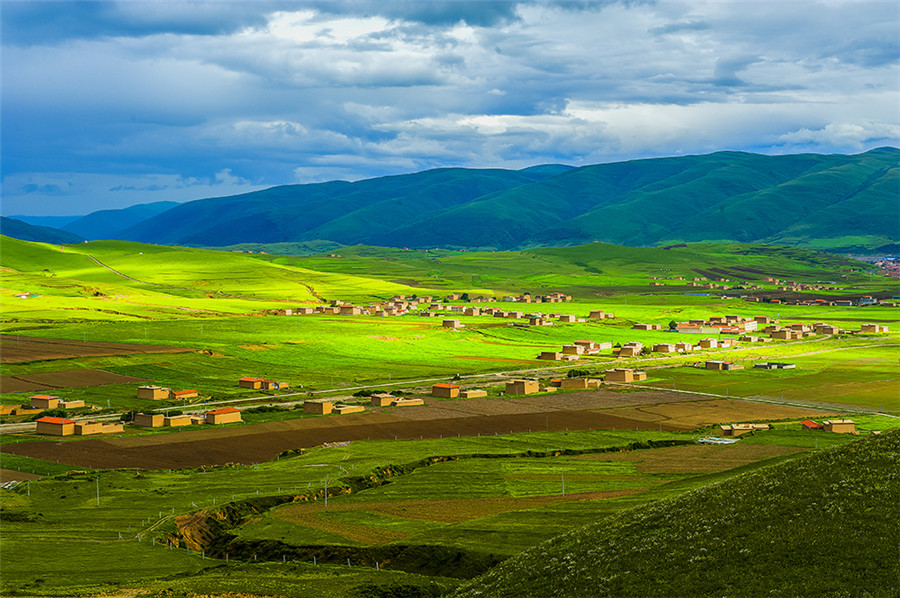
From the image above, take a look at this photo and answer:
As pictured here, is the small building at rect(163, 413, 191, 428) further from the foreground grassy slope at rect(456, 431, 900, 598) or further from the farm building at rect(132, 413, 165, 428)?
the foreground grassy slope at rect(456, 431, 900, 598)

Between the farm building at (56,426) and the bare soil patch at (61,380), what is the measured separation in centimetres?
2653

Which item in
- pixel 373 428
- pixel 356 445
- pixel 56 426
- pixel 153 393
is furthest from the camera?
pixel 153 393

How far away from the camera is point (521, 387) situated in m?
128

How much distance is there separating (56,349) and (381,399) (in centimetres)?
6755

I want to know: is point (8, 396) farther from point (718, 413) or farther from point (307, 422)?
point (718, 413)

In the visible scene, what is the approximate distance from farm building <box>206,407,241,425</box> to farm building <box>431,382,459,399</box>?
31.5 m

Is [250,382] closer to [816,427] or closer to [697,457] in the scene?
[697,457]

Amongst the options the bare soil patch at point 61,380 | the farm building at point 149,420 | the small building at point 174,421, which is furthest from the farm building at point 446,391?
the bare soil patch at point 61,380

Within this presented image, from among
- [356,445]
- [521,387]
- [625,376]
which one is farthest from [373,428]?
[625,376]

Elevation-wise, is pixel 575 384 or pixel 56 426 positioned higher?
pixel 56 426

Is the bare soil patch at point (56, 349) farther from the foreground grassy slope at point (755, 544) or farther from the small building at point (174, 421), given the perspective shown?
the foreground grassy slope at point (755, 544)

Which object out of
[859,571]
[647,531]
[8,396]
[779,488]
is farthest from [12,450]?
[859,571]

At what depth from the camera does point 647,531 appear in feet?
145

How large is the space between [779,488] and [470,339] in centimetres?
15154
